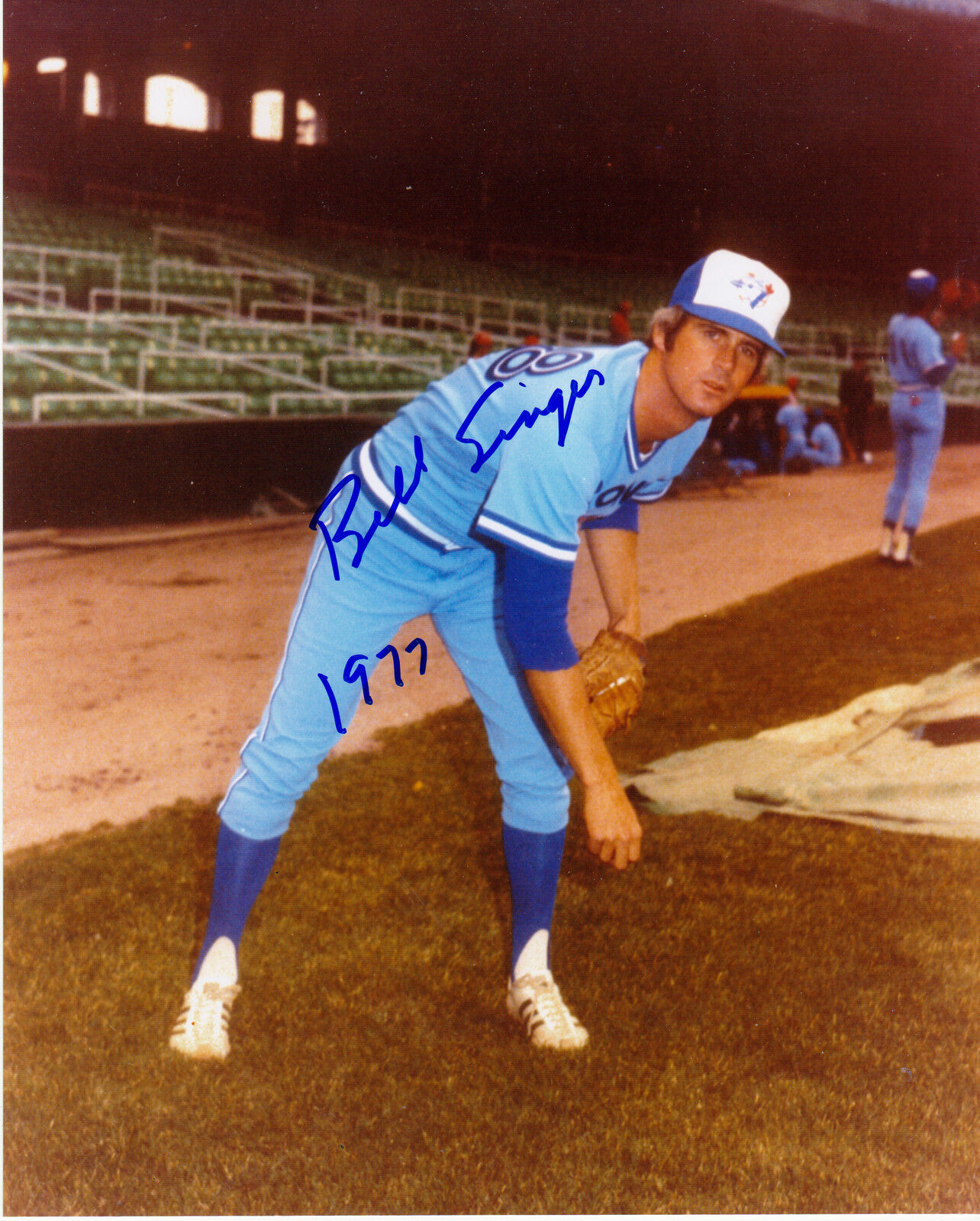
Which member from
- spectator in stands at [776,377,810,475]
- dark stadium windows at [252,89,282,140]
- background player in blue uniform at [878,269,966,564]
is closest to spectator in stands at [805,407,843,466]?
spectator in stands at [776,377,810,475]

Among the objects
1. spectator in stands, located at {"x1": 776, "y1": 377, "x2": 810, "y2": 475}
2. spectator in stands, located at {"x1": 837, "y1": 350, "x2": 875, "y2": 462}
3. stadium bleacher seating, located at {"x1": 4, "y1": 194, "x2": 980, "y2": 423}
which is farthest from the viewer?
spectator in stands, located at {"x1": 837, "y1": 350, "x2": 875, "y2": 462}

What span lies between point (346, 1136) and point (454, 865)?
1172mm

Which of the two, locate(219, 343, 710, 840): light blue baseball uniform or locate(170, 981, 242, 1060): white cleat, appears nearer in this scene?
locate(219, 343, 710, 840): light blue baseball uniform

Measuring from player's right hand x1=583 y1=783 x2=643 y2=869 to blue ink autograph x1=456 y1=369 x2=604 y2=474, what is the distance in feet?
1.85

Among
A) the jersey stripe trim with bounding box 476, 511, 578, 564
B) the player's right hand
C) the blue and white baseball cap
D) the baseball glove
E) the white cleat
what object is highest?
the blue and white baseball cap

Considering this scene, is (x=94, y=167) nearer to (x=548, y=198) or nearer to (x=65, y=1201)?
(x=548, y=198)

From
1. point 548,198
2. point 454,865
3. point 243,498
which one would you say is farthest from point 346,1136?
point 548,198

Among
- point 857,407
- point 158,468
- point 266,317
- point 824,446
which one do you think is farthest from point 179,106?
point 158,468

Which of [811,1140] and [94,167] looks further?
[94,167]

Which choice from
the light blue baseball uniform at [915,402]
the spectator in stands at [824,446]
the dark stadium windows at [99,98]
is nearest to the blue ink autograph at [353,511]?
the light blue baseball uniform at [915,402]

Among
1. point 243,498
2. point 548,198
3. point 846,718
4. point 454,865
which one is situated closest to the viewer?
point 454,865

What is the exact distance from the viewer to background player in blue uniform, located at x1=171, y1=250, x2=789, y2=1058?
74.2 inches

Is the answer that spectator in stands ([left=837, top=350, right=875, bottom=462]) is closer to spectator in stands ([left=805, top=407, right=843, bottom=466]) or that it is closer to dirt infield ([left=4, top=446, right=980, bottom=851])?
spectator in stands ([left=805, top=407, right=843, bottom=466])

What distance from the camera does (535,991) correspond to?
2.54m
